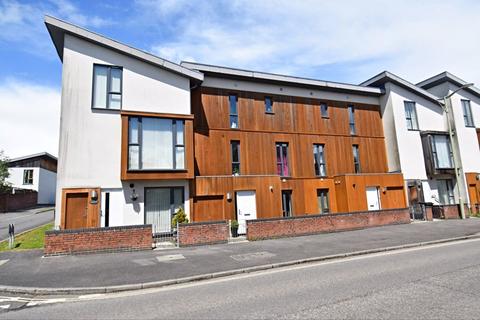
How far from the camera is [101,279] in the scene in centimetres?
756

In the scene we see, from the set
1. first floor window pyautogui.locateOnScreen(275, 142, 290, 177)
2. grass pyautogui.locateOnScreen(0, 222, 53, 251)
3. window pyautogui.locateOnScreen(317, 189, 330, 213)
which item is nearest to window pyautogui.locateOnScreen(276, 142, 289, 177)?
first floor window pyautogui.locateOnScreen(275, 142, 290, 177)

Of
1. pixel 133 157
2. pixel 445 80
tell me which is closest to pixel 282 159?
pixel 133 157

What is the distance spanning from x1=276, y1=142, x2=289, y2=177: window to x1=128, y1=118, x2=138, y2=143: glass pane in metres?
9.32

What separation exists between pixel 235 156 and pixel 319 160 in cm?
652

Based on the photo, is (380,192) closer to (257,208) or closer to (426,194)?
(426,194)

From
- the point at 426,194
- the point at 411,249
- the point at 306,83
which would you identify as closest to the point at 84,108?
the point at 306,83

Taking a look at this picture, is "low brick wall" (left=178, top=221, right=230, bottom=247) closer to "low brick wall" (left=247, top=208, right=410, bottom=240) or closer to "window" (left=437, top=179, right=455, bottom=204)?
"low brick wall" (left=247, top=208, right=410, bottom=240)

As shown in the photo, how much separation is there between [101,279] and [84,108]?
33.1ft

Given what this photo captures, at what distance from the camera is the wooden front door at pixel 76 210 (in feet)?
45.6

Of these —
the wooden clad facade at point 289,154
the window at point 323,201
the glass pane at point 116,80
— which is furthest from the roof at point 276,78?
the window at point 323,201

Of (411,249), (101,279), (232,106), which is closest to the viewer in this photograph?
(101,279)

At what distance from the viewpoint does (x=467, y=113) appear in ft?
87.8

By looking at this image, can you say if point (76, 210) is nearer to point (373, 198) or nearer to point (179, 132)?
point (179, 132)

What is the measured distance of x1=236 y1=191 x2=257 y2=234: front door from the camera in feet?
55.6
